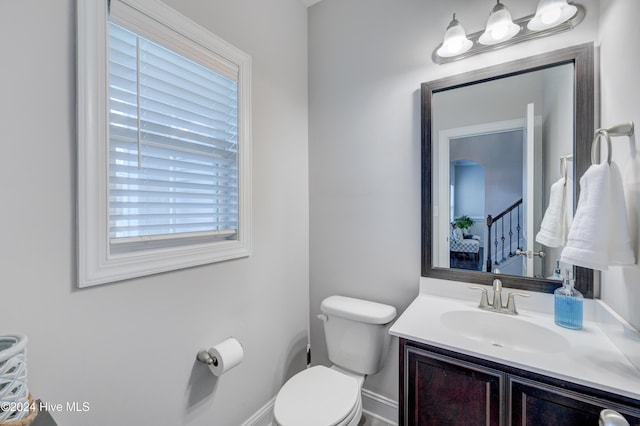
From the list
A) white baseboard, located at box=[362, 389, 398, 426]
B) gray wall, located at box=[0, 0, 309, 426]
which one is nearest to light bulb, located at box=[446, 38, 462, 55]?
gray wall, located at box=[0, 0, 309, 426]

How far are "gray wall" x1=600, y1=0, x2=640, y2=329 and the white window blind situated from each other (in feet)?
5.13

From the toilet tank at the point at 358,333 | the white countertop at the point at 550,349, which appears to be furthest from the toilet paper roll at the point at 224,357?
the white countertop at the point at 550,349

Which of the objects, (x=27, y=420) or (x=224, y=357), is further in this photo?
(x=224, y=357)

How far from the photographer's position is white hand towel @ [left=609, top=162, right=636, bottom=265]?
0.89m

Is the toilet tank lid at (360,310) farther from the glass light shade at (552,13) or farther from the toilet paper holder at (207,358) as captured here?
the glass light shade at (552,13)

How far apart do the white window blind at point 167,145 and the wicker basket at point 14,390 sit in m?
0.44

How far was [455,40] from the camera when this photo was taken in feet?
4.56

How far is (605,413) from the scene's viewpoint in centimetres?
76

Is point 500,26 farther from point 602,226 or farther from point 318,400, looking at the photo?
point 318,400

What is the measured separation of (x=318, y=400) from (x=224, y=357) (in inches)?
18.8

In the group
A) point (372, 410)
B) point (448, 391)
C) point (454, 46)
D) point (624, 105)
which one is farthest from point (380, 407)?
point (454, 46)

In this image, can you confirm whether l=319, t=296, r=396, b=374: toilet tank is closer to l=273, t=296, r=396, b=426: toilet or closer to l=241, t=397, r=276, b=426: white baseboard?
l=273, t=296, r=396, b=426: toilet

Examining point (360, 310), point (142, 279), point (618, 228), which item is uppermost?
point (618, 228)

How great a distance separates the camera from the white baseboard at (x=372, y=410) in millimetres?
1599
